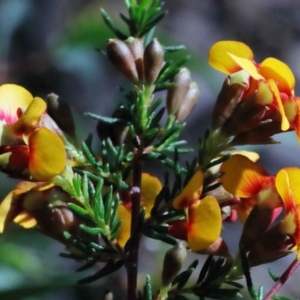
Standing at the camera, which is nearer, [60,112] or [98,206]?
[98,206]

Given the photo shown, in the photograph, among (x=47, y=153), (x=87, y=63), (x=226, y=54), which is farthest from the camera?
(x=87, y=63)

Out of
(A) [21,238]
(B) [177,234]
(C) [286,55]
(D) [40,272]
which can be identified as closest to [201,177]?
(B) [177,234]

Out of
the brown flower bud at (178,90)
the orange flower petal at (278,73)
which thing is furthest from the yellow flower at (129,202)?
the orange flower petal at (278,73)

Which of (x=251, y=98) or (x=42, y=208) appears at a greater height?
(x=251, y=98)

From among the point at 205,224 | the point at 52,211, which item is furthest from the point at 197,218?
the point at 52,211

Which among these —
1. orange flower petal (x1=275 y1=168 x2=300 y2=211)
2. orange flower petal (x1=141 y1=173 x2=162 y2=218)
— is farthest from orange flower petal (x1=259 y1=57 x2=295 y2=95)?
orange flower petal (x1=141 y1=173 x2=162 y2=218)

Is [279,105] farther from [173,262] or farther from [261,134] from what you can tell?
[173,262]

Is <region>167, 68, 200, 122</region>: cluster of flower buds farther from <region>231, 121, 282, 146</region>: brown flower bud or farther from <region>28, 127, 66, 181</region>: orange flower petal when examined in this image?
<region>28, 127, 66, 181</region>: orange flower petal
